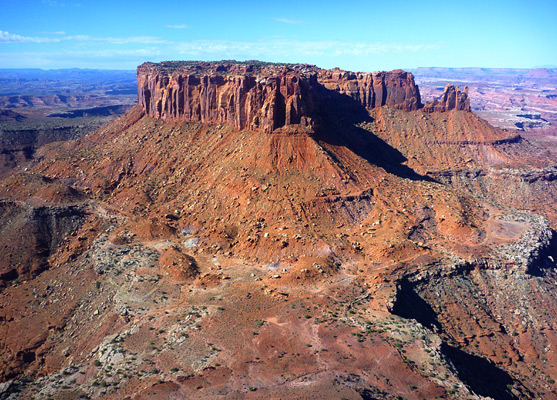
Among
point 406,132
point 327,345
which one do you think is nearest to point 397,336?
point 327,345

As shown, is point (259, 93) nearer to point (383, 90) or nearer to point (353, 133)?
point (353, 133)

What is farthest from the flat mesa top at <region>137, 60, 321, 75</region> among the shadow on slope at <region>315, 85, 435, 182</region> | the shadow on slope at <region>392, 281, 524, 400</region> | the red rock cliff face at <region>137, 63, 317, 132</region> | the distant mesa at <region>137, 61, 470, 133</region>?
the shadow on slope at <region>392, 281, 524, 400</region>

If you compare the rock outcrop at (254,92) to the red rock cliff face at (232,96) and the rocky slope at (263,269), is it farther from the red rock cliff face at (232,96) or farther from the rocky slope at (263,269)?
the rocky slope at (263,269)

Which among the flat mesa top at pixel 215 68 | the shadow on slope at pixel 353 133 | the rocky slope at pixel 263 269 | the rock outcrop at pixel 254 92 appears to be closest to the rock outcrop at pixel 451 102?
the rock outcrop at pixel 254 92

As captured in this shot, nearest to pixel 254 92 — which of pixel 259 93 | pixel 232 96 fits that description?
pixel 259 93

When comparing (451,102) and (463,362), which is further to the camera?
(451,102)

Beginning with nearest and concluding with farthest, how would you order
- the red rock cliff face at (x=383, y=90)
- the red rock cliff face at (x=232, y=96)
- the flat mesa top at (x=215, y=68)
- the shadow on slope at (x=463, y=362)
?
the shadow on slope at (x=463, y=362), the red rock cliff face at (x=232, y=96), the flat mesa top at (x=215, y=68), the red rock cliff face at (x=383, y=90)

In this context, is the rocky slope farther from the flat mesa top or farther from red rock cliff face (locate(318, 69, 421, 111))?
red rock cliff face (locate(318, 69, 421, 111))
